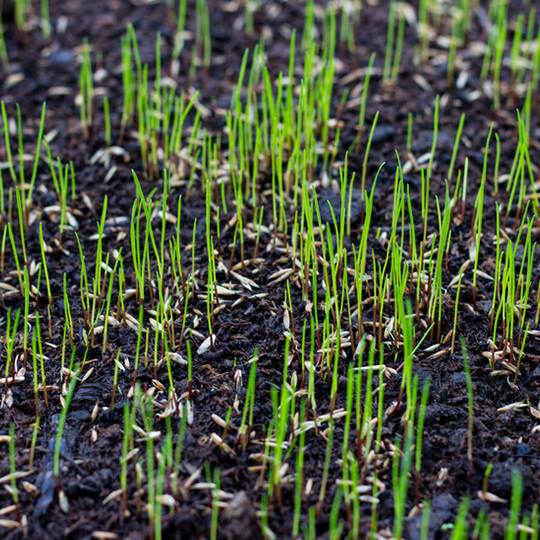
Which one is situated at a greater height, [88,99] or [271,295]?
[88,99]

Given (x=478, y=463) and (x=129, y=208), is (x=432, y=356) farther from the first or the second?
(x=129, y=208)

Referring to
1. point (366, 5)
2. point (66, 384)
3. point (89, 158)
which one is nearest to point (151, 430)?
point (66, 384)

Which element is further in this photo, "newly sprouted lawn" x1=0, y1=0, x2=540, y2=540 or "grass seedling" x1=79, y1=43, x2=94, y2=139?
"grass seedling" x1=79, y1=43, x2=94, y2=139

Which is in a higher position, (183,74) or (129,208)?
(183,74)

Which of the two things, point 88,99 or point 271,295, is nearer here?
point 271,295

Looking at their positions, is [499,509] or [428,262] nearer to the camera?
[499,509]

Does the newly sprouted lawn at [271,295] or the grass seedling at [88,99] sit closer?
the newly sprouted lawn at [271,295]

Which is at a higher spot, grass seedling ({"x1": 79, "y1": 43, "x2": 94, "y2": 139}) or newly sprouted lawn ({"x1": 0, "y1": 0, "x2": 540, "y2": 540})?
grass seedling ({"x1": 79, "y1": 43, "x2": 94, "y2": 139})

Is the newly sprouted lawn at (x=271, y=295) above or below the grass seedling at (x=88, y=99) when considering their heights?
below
